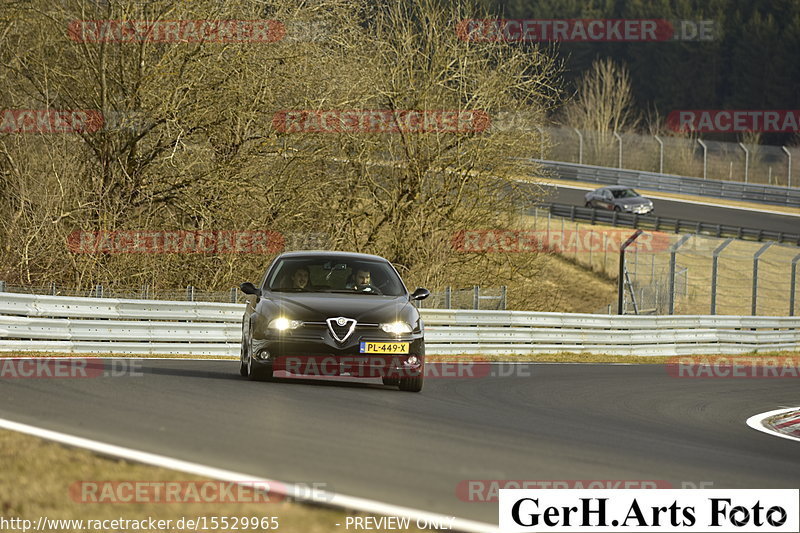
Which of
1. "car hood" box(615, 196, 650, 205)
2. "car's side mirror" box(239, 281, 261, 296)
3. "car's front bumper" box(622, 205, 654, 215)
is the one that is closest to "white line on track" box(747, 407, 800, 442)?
"car's side mirror" box(239, 281, 261, 296)

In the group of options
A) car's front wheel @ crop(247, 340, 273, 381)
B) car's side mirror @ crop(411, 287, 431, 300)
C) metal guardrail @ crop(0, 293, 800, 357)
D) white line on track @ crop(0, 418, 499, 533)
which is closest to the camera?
white line on track @ crop(0, 418, 499, 533)

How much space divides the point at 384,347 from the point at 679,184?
5612 cm

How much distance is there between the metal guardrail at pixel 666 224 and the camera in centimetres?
5097

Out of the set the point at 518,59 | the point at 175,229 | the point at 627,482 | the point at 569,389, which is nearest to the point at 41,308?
the point at 569,389

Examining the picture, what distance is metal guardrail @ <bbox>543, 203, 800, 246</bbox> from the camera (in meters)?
51.0

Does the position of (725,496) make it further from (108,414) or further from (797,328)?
(797,328)

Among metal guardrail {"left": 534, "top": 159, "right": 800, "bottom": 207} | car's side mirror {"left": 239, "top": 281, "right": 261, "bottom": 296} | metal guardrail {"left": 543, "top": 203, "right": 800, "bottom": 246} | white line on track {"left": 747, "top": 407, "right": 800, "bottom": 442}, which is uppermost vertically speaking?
metal guardrail {"left": 534, "top": 159, "right": 800, "bottom": 207}

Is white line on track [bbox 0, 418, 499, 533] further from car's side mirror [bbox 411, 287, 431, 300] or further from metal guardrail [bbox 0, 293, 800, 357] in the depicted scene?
metal guardrail [bbox 0, 293, 800, 357]

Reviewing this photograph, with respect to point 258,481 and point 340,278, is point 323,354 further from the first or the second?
point 258,481

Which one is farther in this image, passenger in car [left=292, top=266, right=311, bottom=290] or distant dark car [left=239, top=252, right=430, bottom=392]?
passenger in car [left=292, top=266, right=311, bottom=290]

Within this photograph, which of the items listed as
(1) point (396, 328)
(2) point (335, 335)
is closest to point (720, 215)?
(1) point (396, 328)

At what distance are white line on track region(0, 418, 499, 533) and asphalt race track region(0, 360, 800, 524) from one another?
0.46 feet

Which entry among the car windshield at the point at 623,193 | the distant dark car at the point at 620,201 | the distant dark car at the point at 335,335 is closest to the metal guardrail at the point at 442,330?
the distant dark car at the point at 335,335

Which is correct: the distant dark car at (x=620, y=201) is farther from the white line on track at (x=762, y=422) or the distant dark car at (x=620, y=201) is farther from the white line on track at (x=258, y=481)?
the white line on track at (x=258, y=481)
